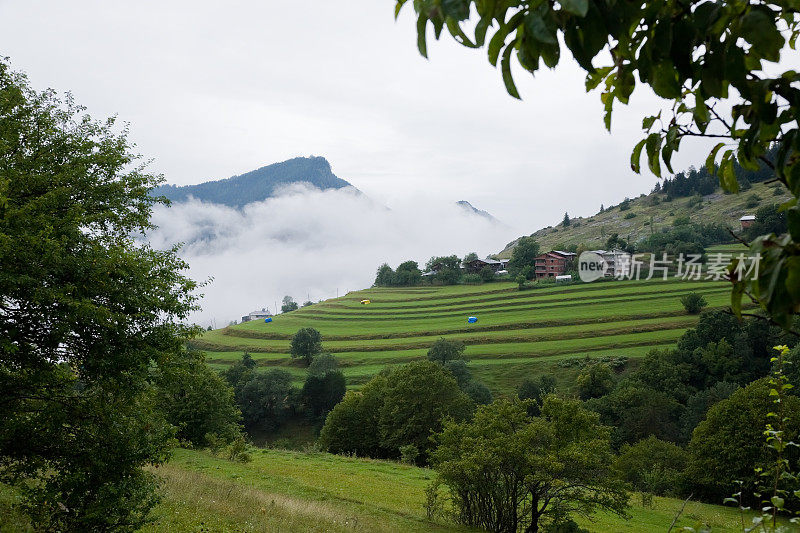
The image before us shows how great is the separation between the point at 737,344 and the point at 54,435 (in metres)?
61.4

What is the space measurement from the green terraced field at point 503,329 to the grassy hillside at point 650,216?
38.0 metres

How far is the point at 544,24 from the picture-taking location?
1370 mm

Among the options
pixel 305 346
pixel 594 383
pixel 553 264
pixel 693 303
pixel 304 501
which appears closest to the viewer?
pixel 304 501

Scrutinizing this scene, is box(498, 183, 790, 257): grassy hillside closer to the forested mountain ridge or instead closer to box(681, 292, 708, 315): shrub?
the forested mountain ridge

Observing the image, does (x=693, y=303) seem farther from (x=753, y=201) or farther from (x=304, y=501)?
(x=753, y=201)

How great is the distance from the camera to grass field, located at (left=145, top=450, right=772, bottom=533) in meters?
13.1

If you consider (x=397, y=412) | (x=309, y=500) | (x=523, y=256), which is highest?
(x=523, y=256)

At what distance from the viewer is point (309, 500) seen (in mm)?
19688

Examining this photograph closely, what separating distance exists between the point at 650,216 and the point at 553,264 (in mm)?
60371

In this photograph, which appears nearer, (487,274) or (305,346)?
(305,346)

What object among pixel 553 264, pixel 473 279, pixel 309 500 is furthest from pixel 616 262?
pixel 309 500

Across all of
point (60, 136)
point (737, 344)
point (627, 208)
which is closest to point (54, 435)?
point (60, 136)

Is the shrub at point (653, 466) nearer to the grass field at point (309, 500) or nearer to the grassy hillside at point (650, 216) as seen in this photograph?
the grass field at point (309, 500)

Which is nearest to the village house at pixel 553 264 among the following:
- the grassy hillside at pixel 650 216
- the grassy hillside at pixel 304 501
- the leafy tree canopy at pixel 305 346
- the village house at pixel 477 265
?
the grassy hillside at pixel 650 216
